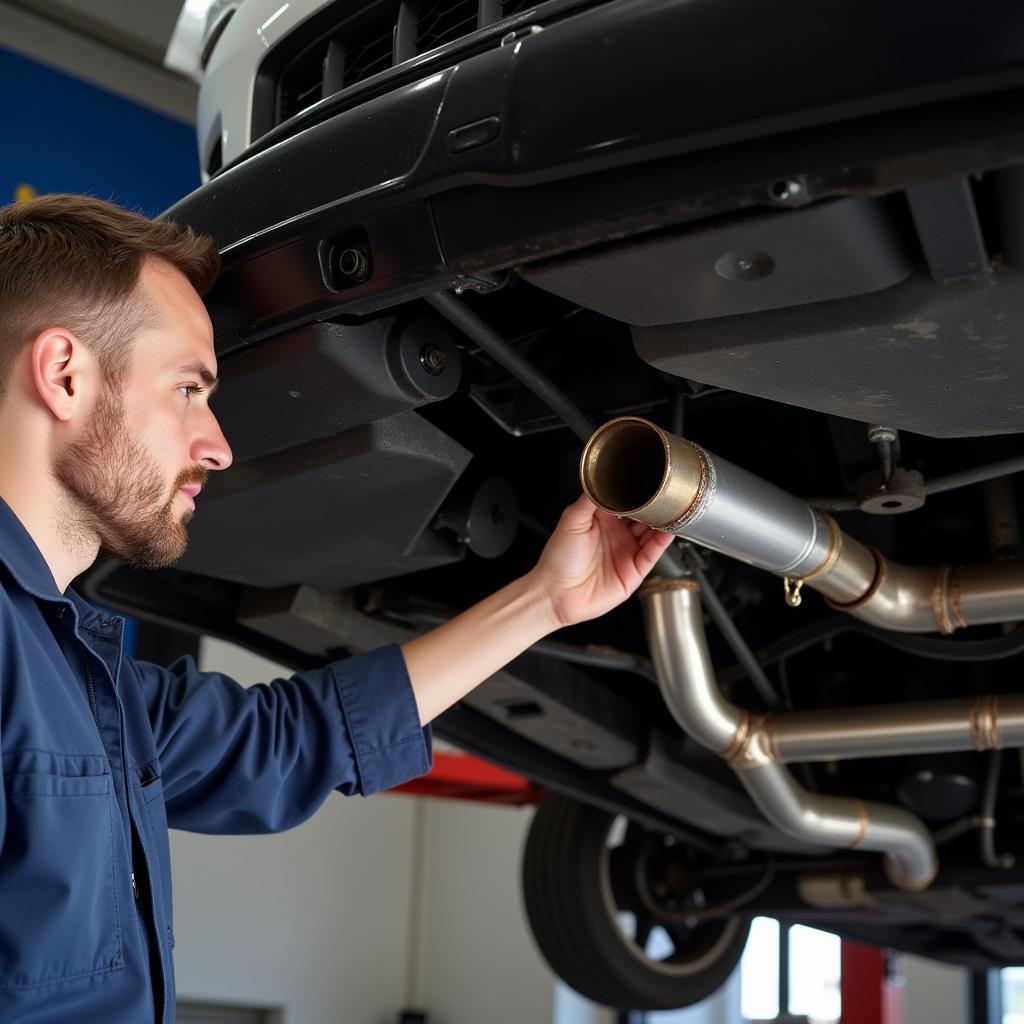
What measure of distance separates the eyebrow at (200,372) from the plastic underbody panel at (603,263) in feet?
0.13

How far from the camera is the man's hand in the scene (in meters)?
1.39

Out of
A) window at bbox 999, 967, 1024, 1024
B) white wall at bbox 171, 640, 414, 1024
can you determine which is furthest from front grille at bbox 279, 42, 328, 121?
window at bbox 999, 967, 1024, 1024

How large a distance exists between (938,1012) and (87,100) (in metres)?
5.27

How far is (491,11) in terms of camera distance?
1131 millimetres

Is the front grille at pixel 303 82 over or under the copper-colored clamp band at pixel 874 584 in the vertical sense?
over

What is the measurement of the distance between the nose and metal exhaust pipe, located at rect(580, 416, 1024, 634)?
335mm

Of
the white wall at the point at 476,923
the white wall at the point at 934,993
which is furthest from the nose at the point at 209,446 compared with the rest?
the white wall at the point at 476,923

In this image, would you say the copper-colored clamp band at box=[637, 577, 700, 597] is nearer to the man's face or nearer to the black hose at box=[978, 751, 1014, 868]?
the man's face

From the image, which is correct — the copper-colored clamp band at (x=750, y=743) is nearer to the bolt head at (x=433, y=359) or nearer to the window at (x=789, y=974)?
the bolt head at (x=433, y=359)

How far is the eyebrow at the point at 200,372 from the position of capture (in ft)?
3.89

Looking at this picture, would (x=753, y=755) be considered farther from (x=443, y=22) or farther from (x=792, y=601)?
(x=443, y=22)

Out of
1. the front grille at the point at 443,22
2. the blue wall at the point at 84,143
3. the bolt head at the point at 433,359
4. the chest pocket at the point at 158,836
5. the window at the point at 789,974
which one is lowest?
the window at the point at 789,974

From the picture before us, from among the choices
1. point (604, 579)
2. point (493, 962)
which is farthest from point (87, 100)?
point (493, 962)

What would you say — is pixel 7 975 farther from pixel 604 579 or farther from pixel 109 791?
pixel 604 579
